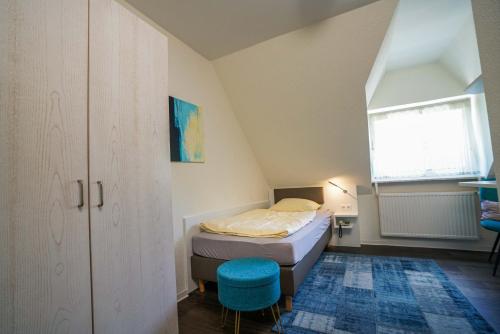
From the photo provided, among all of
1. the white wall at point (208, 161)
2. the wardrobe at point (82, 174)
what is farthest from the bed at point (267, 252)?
the wardrobe at point (82, 174)

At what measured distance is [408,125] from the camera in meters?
3.55

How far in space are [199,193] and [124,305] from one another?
147 cm

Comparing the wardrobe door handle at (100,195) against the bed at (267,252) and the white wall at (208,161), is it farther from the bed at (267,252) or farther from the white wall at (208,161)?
the bed at (267,252)

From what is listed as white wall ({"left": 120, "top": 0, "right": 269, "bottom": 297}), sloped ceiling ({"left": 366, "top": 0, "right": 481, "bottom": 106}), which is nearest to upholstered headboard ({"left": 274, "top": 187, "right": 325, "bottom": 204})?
white wall ({"left": 120, "top": 0, "right": 269, "bottom": 297})

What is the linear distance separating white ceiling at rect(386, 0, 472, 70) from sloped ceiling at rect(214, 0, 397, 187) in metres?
0.35

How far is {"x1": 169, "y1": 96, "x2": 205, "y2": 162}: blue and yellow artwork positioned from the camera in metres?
2.28

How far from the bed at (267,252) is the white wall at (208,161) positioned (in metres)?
0.17

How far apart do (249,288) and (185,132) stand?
1.65m

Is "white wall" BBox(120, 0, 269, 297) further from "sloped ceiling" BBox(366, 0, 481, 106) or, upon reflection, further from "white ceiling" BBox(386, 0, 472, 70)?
"white ceiling" BBox(386, 0, 472, 70)

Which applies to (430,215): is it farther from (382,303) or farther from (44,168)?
(44,168)

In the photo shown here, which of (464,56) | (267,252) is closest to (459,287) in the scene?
(267,252)

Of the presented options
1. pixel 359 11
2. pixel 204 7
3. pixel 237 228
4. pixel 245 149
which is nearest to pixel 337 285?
pixel 237 228

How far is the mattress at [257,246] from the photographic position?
74.7 inches

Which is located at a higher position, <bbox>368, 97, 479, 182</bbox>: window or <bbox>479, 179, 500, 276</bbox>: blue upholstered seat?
<bbox>368, 97, 479, 182</bbox>: window
